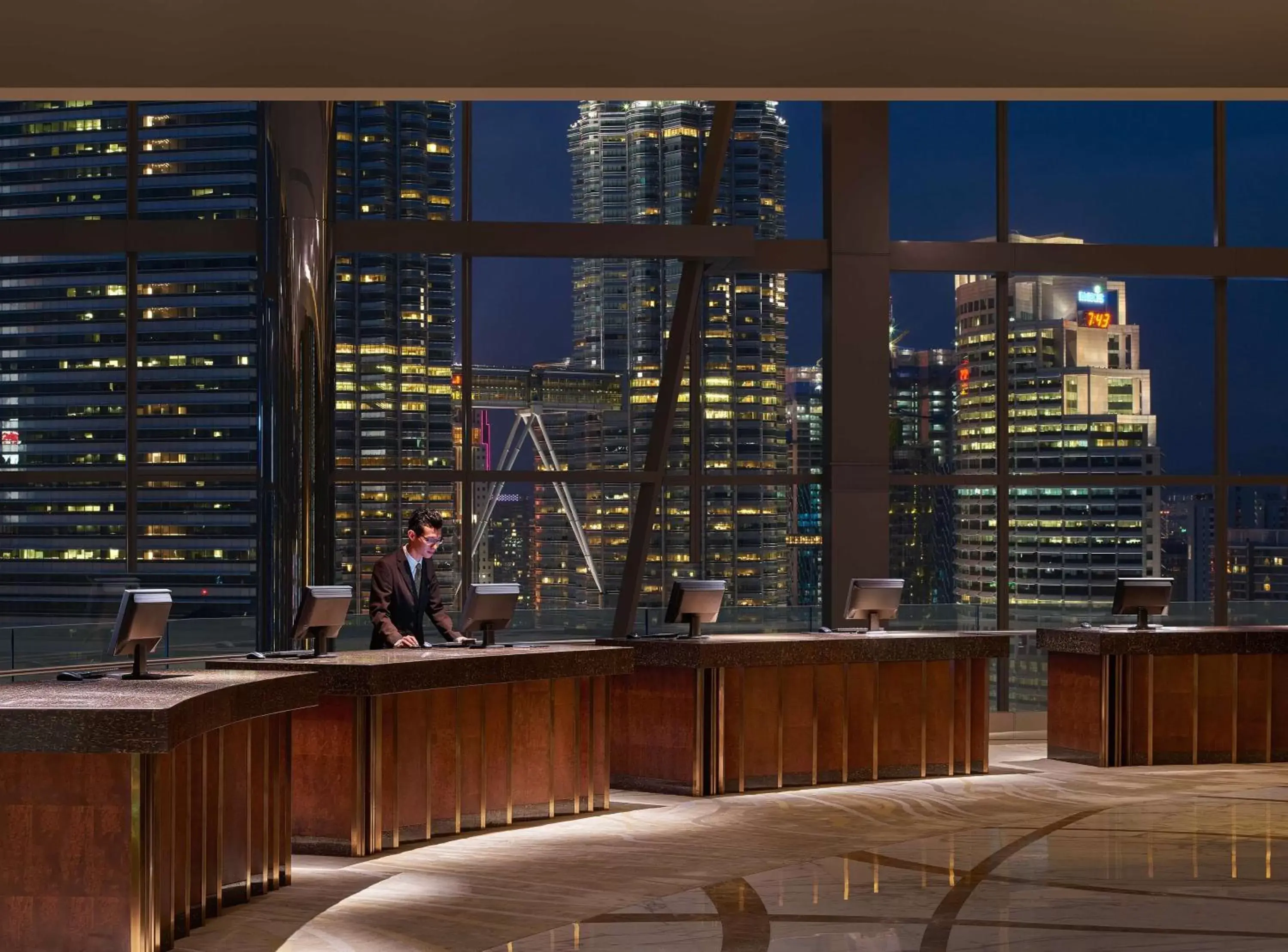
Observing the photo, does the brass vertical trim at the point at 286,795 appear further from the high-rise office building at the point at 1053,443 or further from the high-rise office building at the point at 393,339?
the high-rise office building at the point at 1053,443

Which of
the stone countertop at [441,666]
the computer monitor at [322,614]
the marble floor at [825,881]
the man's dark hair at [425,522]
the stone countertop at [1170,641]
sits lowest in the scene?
the marble floor at [825,881]

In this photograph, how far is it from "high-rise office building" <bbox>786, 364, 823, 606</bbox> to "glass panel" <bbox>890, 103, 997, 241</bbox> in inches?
57.3

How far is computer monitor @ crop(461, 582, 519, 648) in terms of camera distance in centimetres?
862

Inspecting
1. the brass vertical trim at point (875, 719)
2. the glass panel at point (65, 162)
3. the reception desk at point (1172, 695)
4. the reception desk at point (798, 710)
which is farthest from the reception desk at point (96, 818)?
the glass panel at point (65, 162)

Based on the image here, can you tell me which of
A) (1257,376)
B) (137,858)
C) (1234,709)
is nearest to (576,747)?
(137,858)

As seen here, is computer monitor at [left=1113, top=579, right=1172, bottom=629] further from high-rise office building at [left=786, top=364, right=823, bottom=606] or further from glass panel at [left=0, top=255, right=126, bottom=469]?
glass panel at [left=0, top=255, right=126, bottom=469]

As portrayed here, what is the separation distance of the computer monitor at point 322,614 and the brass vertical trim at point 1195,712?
19.7 ft

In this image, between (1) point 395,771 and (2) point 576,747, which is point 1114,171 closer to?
(2) point 576,747

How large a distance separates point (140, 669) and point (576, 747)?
2.78m

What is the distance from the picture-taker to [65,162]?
15.5m

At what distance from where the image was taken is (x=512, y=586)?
8852 millimetres

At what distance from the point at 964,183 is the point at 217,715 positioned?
31.9ft

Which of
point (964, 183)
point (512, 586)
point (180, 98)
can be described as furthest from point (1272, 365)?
point (180, 98)

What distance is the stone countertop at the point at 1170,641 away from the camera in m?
10.8
